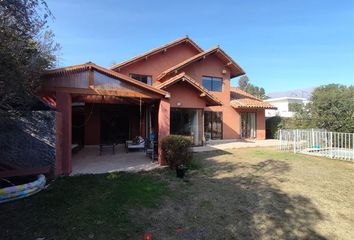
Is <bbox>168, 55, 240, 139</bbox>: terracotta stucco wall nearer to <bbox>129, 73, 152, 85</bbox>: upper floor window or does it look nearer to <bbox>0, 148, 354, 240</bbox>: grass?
<bbox>129, 73, 152, 85</bbox>: upper floor window

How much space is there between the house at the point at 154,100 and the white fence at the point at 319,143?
5.79 meters

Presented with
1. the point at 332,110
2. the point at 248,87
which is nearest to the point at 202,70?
the point at 332,110

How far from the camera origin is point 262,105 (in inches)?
955

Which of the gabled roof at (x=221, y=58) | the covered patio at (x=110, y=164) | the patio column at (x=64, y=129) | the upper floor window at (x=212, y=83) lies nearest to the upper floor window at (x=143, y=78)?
the gabled roof at (x=221, y=58)

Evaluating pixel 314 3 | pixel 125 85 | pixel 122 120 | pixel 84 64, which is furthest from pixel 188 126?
pixel 314 3

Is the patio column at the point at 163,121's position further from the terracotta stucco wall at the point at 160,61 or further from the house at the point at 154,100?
the terracotta stucco wall at the point at 160,61

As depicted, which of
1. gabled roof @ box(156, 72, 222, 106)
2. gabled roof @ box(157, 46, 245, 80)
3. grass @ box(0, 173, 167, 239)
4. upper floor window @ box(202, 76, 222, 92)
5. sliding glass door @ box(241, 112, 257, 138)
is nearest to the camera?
grass @ box(0, 173, 167, 239)

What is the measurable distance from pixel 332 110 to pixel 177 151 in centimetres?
1350

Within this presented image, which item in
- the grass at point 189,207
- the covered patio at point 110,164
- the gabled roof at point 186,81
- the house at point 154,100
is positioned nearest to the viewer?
the grass at point 189,207

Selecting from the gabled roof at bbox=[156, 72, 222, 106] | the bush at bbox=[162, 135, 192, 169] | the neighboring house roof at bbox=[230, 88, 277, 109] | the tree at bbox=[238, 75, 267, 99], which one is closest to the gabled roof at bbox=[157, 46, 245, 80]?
the neighboring house roof at bbox=[230, 88, 277, 109]

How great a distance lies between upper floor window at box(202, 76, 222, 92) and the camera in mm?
22531

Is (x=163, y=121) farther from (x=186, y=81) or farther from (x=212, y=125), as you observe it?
(x=212, y=125)

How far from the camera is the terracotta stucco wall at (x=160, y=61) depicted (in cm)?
2083

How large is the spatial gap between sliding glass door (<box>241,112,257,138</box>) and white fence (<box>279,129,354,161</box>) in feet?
20.9
